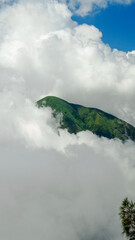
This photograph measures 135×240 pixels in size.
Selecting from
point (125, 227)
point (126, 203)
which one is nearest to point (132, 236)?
point (125, 227)

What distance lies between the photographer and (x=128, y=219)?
74.2 meters

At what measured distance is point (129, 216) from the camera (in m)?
74.9

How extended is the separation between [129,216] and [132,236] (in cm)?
645

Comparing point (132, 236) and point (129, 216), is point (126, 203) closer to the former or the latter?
point (129, 216)

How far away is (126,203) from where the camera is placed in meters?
76.7

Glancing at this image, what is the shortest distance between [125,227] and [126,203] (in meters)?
7.39

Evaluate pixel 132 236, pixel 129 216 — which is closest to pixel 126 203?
pixel 129 216

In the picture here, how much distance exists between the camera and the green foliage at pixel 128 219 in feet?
243

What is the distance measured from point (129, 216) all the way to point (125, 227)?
3.79 metres

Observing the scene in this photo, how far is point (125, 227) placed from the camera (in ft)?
246

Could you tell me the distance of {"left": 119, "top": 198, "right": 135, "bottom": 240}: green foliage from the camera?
73950 mm

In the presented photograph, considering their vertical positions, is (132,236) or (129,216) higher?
(129,216)

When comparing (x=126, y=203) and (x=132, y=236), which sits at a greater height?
(x=126, y=203)
